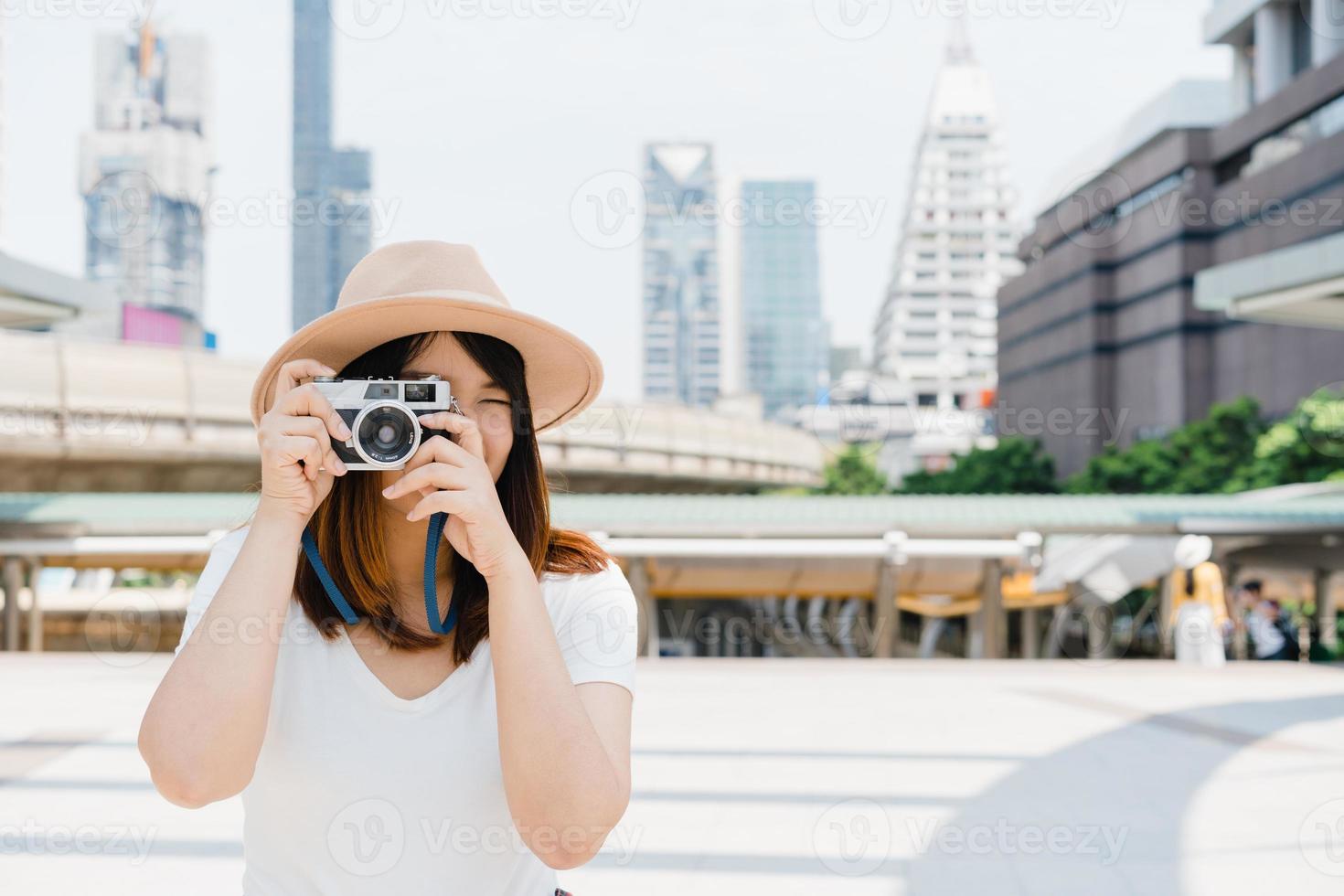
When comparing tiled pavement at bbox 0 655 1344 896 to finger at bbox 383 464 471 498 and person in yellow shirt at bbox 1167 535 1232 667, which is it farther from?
finger at bbox 383 464 471 498

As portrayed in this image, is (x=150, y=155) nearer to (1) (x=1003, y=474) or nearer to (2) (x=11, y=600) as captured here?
Answer: (1) (x=1003, y=474)

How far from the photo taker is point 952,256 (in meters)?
117

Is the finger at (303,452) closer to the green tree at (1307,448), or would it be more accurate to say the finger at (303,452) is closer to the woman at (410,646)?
the woman at (410,646)

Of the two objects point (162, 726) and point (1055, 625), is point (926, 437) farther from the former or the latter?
point (162, 726)

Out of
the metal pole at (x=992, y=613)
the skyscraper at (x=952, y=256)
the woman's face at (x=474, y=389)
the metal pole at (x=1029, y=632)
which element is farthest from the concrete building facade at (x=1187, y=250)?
the woman's face at (x=474, y=389)

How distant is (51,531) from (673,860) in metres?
13.7

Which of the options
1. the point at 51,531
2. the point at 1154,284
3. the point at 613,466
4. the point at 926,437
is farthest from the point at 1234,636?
the point at 926,437

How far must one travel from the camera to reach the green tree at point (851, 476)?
5942cm

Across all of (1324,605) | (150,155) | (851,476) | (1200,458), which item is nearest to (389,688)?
(1324,605)

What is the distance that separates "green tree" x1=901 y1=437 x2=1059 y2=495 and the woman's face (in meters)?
52.5

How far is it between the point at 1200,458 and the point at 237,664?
130 feet

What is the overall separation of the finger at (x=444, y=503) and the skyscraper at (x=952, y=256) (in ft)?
385

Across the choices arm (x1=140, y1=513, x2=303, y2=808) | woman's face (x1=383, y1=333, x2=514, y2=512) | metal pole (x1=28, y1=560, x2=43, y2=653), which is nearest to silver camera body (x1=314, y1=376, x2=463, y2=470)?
woman's face (x1=383, y1=333, x2=514, y2=512)

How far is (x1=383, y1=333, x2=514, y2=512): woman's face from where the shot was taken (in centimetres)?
171
